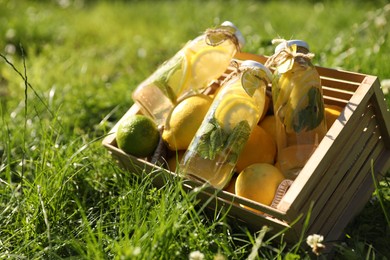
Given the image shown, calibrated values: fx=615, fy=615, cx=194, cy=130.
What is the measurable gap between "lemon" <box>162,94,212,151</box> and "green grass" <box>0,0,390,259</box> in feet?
0.63

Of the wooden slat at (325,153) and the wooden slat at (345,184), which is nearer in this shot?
the wooden slat at (325,153)

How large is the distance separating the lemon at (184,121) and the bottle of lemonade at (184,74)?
122 millimetres

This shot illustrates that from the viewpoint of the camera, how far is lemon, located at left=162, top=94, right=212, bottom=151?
7.73ft

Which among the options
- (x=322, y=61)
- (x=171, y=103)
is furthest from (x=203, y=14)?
(x=171, y=103)

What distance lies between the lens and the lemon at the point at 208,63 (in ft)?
8.27

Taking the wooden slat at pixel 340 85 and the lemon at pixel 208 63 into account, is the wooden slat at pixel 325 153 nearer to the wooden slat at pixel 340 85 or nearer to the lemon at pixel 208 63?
the wooden slat at pixel 340 85

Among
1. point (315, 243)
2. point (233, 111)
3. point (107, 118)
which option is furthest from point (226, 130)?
point (107, 118)

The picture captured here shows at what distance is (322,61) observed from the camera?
3449 millimetres

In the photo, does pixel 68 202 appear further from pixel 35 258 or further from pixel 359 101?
pixel 359 101

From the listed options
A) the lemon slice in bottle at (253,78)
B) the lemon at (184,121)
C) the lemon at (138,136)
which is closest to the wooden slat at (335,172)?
the lemon slice in bottle at (253,78)

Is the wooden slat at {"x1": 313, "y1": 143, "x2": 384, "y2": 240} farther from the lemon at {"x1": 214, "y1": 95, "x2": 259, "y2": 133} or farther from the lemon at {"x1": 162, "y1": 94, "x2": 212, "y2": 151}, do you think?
the lemon at {"x1": 162, "y1": 94, "x2": 212, "y2": 151}

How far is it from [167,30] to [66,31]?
2.87 ft

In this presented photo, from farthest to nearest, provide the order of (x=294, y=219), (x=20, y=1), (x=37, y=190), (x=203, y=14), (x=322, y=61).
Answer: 1. (x=20, y=1)
2. (x=203, y=14)
3. (x=322, y=61)
4. (x=37, y=190)
5. (x=294, y=219)

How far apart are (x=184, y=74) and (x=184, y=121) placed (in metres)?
0.26
